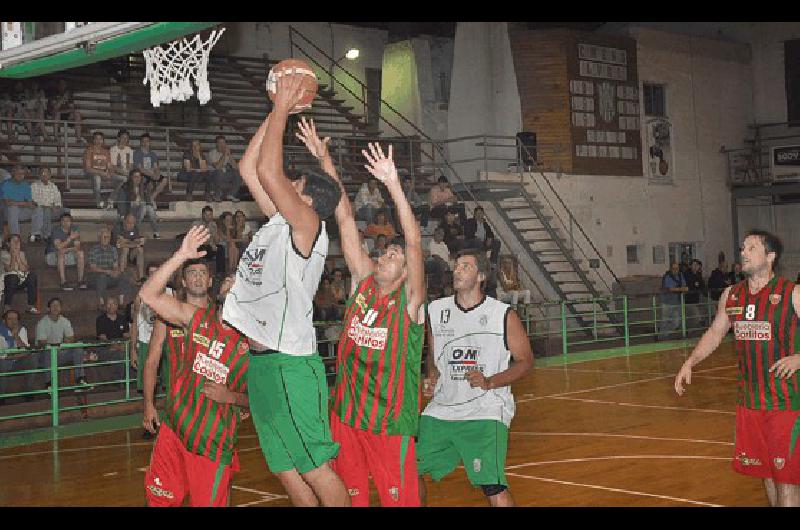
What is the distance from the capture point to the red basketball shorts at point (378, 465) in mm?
6555

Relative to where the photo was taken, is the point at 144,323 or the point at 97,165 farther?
the point at 97,165

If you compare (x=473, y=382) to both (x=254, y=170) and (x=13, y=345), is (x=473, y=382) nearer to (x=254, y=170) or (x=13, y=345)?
(x=254, y=170)

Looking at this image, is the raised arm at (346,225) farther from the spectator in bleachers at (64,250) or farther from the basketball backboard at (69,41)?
the spectator in bleachers at (64,250)

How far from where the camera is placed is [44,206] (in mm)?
17750

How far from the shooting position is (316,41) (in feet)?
89.3

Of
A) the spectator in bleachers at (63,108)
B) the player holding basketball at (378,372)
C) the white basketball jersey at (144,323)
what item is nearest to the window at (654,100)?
the spectator in bleachers at (63,108)

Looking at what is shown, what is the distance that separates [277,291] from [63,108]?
1609 cm

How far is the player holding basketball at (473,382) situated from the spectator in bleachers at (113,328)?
9369 mm

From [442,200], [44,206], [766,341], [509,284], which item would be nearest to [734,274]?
[509,284]

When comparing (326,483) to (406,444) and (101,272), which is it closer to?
(406,444)

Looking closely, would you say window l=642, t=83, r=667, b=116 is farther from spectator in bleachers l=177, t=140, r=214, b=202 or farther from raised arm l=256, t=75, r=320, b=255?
raised arm l=256, t=75, r=320, b=255

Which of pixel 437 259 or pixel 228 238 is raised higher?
pixel 228 238

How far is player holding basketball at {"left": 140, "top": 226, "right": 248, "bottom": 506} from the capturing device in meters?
6.78
